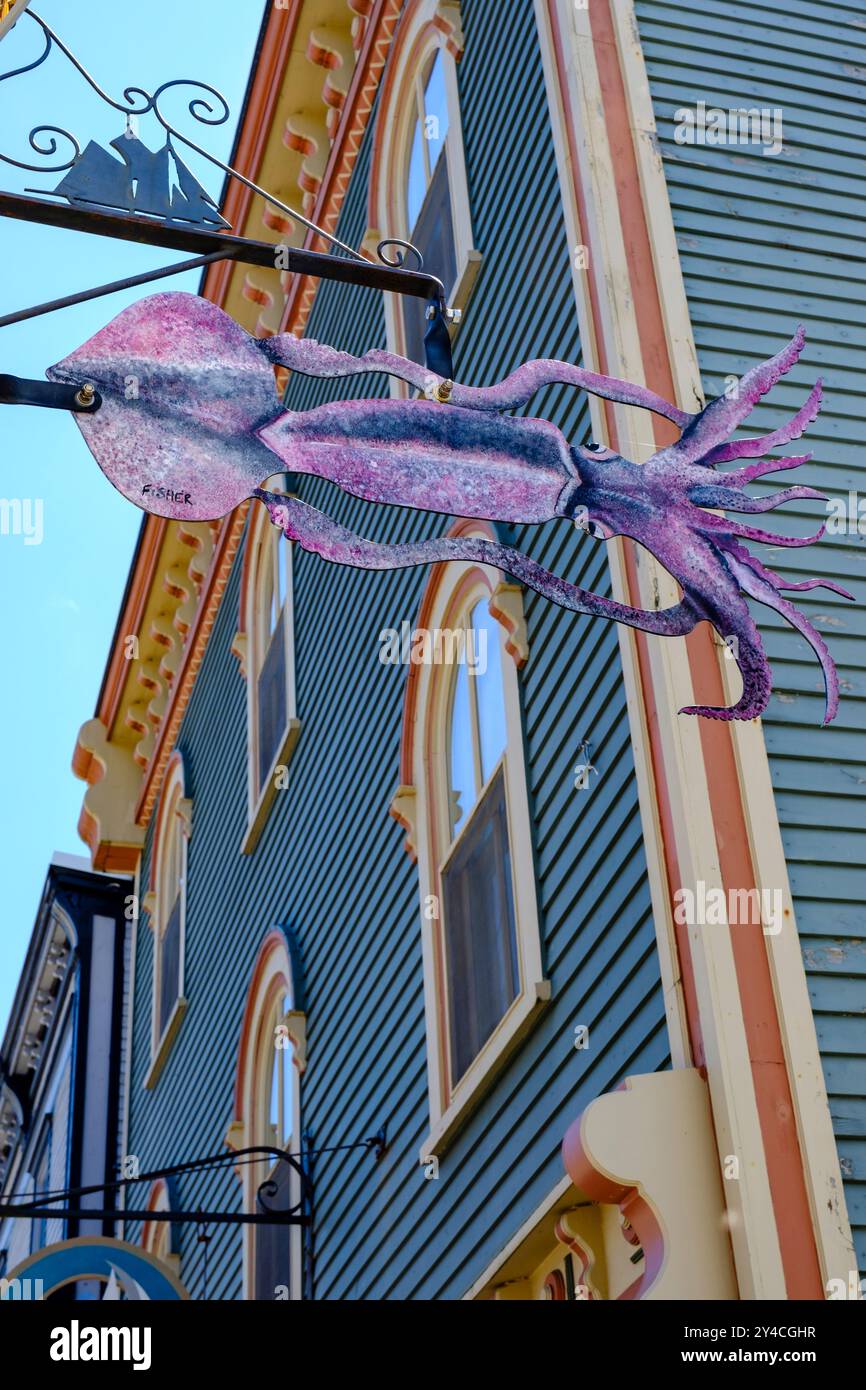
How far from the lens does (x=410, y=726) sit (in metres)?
9.00

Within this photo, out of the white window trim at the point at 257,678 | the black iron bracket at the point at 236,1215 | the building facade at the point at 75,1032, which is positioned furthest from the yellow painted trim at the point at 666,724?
the building facade at the point at 75,1032

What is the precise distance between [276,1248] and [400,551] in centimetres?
726

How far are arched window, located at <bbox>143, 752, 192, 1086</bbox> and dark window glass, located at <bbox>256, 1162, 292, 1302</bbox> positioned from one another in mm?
3596

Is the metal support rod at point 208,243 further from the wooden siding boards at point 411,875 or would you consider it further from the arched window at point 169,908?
the arched window at point 169,908

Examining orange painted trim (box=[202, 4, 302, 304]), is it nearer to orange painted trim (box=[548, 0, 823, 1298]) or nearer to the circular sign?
orange painted trim (box=[548, 0, 823, 1298])

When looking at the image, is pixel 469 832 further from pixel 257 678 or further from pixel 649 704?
pixel 257 678

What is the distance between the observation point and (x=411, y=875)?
8.95 m

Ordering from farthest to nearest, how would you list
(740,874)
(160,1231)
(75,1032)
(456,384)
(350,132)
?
(75,1032) → (160,1231) → (350,132) → (740,874) → (456,384)

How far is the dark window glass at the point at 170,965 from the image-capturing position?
1539cm

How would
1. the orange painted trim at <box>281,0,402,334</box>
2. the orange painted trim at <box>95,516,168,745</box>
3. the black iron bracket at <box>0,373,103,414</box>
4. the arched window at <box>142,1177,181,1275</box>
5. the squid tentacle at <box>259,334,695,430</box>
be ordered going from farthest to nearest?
1. the orange painted trim at <box>95,516,168,745</box>
2. the arched window at <box>142,1177,181,1275</box>
3. the orange painted trim at <box>281,0,402,334</box>
4. the squid tentacle at <box>259,334,695,430</box>
5. the black iron bracket at <box>0,373,103,414</box>

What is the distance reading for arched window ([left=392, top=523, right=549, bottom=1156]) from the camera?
7.31 metres

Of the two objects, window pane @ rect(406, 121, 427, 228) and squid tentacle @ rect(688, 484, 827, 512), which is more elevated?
window pane @ rect(406, 121, 427, 228)

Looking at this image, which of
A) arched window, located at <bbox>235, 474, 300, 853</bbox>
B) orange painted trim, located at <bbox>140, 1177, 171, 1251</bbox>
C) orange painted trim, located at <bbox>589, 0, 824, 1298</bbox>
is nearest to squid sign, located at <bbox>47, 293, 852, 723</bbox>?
orange painted trim, located at <bbox>589, 0, 824, 1298</bbox>

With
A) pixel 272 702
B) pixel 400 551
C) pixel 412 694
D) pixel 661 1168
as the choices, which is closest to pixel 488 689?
pixel 412 694
